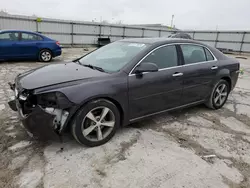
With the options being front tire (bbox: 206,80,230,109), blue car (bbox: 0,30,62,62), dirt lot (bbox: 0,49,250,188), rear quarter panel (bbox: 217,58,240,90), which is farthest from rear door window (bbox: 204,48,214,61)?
blue car (bbox: 0,30,62,62)

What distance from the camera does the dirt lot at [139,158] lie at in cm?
214

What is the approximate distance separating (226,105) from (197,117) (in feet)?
4.00

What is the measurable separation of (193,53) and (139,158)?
7.45 ft

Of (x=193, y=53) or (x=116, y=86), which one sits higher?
(x=193, y=53)

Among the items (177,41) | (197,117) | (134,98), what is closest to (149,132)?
(134,98)

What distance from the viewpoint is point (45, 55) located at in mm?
9055

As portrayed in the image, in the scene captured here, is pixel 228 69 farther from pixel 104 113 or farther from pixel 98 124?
pixel 98 124

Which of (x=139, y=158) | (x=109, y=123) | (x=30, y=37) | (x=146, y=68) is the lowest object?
(x=139, y=158)

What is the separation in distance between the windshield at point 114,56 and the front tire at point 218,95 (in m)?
1.90

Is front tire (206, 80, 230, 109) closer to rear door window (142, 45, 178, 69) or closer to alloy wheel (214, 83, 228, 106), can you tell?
alloy wheel (214, 83, 228, 106)

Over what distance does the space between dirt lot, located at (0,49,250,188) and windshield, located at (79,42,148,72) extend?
1062mm

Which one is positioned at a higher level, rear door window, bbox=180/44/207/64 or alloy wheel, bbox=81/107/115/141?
rear door window, bbox=180/44/207/64

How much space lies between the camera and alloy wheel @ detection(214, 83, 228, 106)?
13.6 feet

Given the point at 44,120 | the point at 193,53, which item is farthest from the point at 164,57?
the point at 44,120
